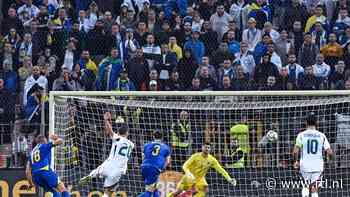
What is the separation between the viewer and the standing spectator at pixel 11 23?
89.2 ft

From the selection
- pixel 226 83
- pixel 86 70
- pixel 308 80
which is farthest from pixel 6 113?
pixel 308 80

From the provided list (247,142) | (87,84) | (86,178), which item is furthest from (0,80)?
(247,142)

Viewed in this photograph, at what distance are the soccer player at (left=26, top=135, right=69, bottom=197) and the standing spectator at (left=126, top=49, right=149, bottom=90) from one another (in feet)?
13.4

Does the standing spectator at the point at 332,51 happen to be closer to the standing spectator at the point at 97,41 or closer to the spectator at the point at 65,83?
the standing spectator at the point at 97,41

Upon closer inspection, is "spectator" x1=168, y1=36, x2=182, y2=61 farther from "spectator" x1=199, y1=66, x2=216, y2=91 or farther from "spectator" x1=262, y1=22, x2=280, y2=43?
"spectator" x1=262, y1=22, x2=280, y2=43

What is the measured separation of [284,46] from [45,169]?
664 cm

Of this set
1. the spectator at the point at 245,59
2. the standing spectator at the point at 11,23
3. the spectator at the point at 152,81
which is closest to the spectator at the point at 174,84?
the spectator at the point at 152,81

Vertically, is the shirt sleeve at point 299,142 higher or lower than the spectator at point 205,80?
lower

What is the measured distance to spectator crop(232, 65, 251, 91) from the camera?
25.0 m

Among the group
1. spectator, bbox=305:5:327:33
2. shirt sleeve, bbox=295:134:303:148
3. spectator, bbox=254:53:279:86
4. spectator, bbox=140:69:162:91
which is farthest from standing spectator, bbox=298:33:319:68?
shirt sleeve, bbox=295:134:303:148

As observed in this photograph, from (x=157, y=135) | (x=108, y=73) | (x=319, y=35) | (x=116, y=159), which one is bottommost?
(x=116, y=159)

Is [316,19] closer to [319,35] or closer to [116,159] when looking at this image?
[319,35]

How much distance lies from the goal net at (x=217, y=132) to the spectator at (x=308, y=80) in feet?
3.48

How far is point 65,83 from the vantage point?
1011 inches
